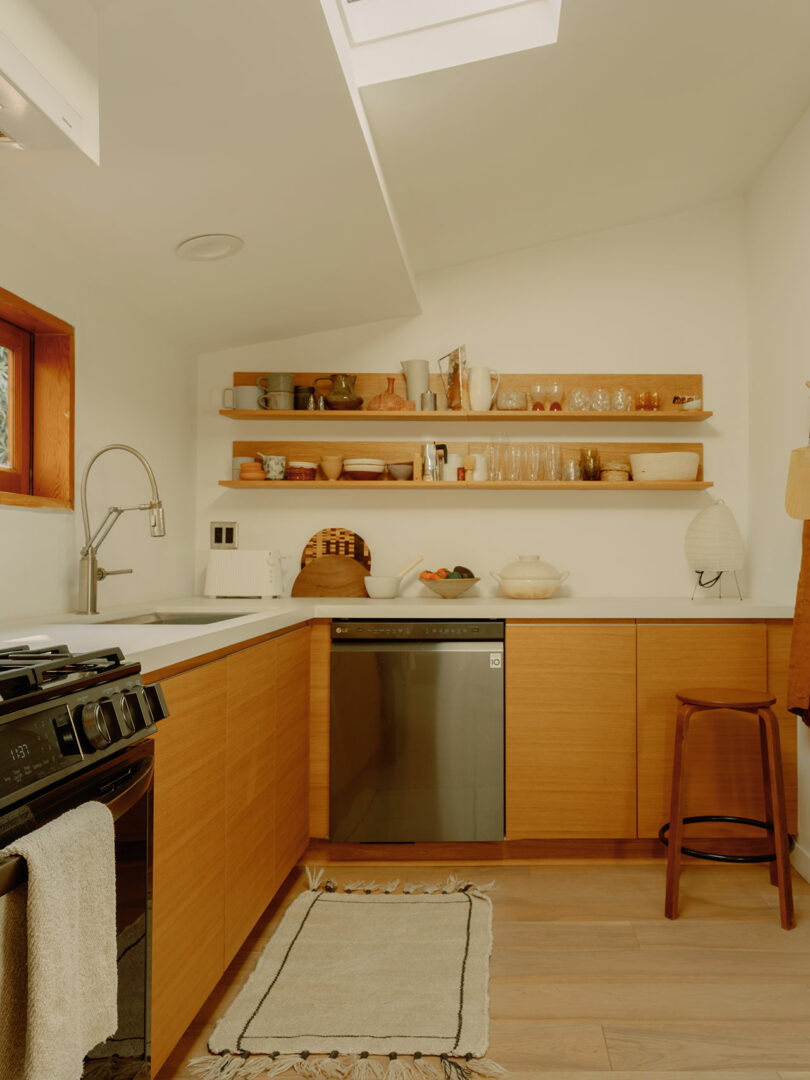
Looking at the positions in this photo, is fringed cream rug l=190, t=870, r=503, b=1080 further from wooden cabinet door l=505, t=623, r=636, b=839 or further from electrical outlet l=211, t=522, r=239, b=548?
electrical outlet l=211, t=522, r=239, b=548

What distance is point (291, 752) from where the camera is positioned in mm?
2520

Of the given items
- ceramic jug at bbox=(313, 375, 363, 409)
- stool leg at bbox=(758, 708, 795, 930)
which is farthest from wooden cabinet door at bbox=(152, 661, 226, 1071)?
ceramic jug at bbox=(313, 375, 363, 409)

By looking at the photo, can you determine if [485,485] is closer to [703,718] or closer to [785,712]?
[703,718]

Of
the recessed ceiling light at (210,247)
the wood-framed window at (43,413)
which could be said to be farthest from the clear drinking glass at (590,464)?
the wood-framed window at (43,413)

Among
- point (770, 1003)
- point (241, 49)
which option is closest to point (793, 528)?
point (770, 1003)

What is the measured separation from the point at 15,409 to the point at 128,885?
158 cm

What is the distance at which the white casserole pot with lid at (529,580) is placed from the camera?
3.12 meters

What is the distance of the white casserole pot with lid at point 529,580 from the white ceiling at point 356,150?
122 cm

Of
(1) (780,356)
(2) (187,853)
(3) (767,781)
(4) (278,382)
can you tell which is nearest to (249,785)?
(2) (187,853)

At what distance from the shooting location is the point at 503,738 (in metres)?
2.82

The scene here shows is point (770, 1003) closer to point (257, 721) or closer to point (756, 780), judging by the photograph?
point (756, 780)

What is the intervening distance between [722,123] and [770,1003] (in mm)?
2748

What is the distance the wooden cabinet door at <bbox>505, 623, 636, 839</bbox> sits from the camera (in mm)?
2818

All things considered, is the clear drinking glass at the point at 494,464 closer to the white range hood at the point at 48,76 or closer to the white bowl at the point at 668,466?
the white bowl at the point at 668,466
